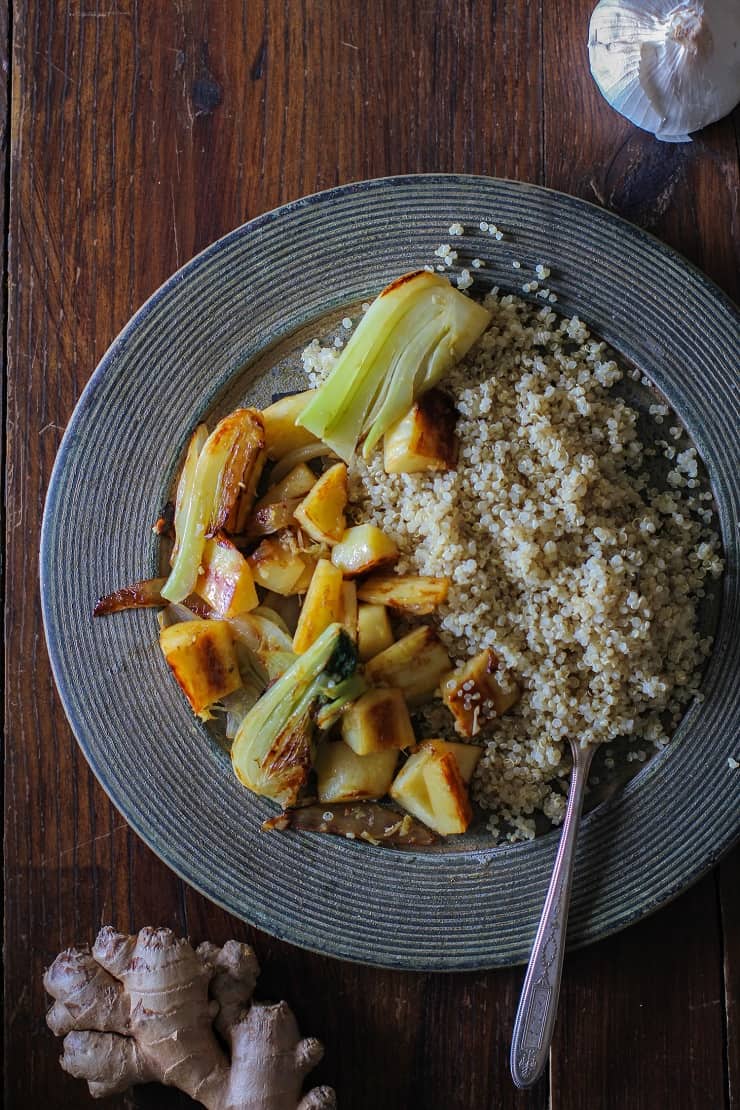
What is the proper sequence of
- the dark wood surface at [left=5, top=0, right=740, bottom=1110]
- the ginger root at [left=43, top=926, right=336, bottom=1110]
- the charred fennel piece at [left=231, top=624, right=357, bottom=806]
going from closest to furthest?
1. the charred fennel piece at [left=231, top=624, right=357, bottom=806]
2. the ginger root at [left=43, top=926, right=336, bottom=1110]
3. the dark wood surface at [left=5, top=0, right=740, bottom=1110]

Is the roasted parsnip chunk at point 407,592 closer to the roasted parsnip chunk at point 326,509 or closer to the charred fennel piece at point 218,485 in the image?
the roasted parsnip chunk at point 326,509

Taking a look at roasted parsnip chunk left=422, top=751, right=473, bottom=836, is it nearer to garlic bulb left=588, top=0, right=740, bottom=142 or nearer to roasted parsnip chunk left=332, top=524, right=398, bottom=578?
roasted parsnip chunk left=332, top=524, right=398, bottom=578

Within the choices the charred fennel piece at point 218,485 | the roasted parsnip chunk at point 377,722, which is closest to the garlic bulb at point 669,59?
the charred fennel piece at point 218,485

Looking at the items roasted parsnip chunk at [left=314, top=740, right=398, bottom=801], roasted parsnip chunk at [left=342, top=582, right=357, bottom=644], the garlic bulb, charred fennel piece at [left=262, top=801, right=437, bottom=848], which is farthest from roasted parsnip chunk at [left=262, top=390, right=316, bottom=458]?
the garlic bulb

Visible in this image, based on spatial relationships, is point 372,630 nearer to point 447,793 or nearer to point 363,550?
point 363,550

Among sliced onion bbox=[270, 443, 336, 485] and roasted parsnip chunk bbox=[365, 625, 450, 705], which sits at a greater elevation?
sliced onion bbox=[270, 443, 336, 485]

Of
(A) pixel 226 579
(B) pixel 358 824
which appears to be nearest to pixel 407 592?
(A) pixel 226 579
